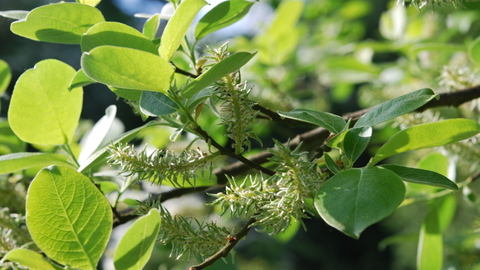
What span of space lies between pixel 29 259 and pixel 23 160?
0.41ft

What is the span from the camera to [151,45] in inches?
12.8

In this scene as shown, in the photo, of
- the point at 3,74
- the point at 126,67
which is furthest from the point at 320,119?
the point at 3,74

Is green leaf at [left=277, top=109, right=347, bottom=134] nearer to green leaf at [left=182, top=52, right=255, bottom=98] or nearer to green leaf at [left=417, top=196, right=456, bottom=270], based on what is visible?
green leaf at [left=182, top=52, right=255, bottom=98]

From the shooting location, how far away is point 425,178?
0.29 m

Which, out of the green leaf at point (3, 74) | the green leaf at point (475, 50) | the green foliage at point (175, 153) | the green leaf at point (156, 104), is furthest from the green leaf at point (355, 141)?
the green leaf at point (3, 74)

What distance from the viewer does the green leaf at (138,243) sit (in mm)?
273

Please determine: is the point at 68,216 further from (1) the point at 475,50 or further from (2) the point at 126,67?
(1) the point at 475,50

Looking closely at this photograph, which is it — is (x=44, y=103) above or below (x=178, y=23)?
below

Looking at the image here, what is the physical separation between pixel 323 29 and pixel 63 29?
4.12ft

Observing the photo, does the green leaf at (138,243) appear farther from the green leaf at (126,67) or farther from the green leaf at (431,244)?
the green leaf at (431,244)

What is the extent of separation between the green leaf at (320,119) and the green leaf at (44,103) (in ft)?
0.79

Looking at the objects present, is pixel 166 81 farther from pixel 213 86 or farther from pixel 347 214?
pixel 347 214

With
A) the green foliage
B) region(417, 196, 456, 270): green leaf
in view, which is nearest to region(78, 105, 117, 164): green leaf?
the green foliage

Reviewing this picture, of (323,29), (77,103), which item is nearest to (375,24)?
(323,29)
